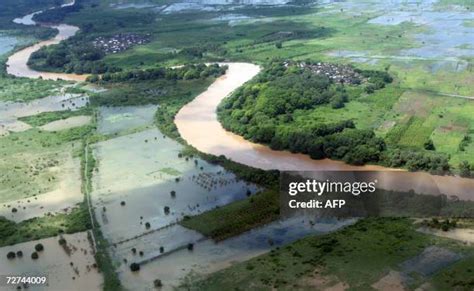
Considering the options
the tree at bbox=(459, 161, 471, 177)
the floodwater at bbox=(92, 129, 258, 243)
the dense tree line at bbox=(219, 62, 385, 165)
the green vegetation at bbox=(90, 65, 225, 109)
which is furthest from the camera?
the green vegetation at bbox=(90, 65, 225, 109)

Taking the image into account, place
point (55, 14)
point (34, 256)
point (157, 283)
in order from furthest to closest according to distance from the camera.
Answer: point (55, 14), point (34, 256), point (157, 283)

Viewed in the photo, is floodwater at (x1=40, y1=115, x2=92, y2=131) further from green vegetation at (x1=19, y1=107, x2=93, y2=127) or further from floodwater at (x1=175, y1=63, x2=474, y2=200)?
floodwater at (x1=175, y1=63, x2=474, y2=200)

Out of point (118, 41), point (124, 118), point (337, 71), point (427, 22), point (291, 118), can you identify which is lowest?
point (124, 118)

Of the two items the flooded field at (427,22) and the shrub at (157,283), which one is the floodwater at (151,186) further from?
the flooded field at (427,22)

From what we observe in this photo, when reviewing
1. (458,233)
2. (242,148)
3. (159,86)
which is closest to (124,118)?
(159,86)

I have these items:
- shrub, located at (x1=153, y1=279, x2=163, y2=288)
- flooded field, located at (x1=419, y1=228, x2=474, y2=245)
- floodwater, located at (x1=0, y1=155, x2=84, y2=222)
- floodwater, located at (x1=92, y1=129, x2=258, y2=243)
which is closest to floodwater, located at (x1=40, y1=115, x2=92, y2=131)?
floodwater, located at (x1=92, y1=129, x2=258, y2=243)

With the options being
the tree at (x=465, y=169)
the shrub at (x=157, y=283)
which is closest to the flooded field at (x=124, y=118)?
the shrub at (x=157, y=283)

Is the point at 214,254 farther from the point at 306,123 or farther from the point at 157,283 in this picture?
the point at 306,123
